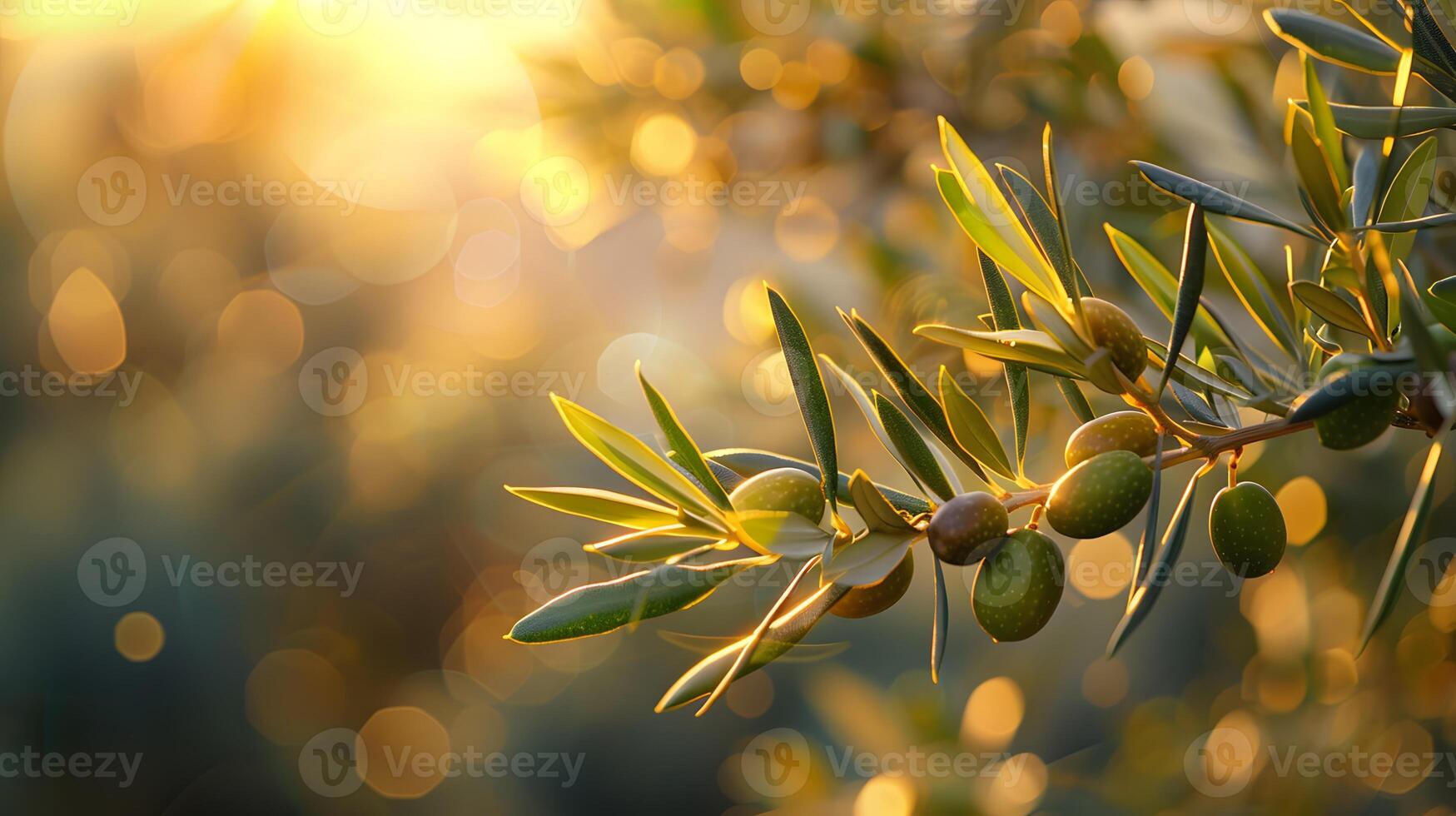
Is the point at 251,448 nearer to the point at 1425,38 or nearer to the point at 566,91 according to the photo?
the point at 566,91

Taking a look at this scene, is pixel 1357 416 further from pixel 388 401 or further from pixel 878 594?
pixel 388 401

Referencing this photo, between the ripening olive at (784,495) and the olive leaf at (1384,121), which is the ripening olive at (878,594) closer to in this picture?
the ripening olive at (784,495)

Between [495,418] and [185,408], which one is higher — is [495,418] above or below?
below

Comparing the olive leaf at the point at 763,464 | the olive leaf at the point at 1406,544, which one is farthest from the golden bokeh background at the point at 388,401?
the olive leaf at the point at 1406,544

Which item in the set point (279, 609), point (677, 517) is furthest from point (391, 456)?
point (677, 517)

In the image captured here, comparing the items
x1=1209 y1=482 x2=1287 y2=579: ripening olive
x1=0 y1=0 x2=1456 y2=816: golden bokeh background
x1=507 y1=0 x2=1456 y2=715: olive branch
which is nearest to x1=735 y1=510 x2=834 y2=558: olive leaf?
x1=507 y1=0 x2=1456 y2=715: olive branch

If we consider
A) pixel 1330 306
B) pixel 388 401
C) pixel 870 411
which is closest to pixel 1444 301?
pixel 1330 306
